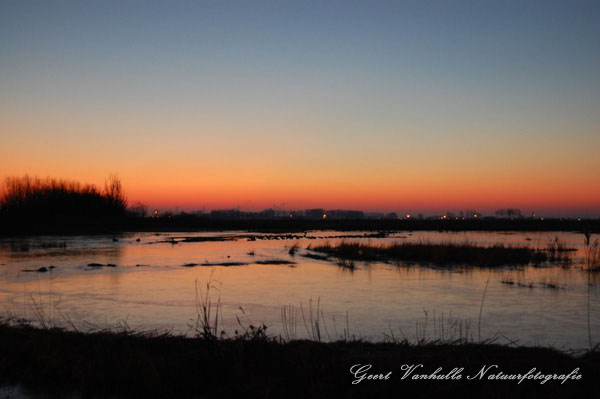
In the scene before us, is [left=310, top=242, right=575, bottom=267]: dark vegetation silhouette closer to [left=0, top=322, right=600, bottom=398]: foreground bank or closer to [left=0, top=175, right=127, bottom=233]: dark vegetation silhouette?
[left=0, top=322, right=600, bottom=398]: foreground bank

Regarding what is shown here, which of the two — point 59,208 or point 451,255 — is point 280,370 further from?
point 59,208

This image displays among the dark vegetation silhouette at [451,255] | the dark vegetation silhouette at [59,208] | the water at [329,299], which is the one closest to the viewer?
the water at [329,299]

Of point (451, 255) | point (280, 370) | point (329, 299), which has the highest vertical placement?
point (280, 370)

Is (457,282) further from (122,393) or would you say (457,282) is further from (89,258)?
(89,258)

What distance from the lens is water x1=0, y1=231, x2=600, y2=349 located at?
11844mm

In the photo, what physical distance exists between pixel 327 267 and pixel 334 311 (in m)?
11.6

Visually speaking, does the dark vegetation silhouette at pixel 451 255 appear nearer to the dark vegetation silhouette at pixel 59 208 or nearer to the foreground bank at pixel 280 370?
the foreground bank at pixel 280 370

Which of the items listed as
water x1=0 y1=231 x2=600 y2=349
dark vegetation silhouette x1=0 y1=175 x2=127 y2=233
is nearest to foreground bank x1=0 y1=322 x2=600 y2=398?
water x1=0 y1=231 x2=600 y2=349

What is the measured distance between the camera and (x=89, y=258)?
96.5 ft

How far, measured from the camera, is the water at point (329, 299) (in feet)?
38.9

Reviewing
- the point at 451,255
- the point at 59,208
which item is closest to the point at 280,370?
the point at 451,255

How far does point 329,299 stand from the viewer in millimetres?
16203

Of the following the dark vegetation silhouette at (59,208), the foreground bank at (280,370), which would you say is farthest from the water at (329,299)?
the dark vegetation silhouette at (59,208)

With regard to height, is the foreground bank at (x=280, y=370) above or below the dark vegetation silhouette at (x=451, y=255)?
above
